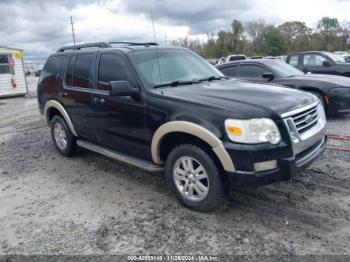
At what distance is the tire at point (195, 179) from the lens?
11.1 ft

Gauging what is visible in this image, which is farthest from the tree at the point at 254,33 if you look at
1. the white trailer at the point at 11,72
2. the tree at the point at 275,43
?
the white trailer at the point at 11,72

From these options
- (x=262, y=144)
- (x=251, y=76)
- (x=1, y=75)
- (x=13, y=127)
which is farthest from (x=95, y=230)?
(x=1, y=75)

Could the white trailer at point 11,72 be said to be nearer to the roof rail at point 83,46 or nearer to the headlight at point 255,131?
the roof rail at point 83,46

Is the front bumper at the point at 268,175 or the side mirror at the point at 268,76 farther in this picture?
the side mirror at the point at 268,76

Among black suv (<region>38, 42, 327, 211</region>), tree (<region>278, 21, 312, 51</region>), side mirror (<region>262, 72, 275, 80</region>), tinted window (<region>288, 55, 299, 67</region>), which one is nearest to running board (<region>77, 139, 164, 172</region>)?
black suv (<region>38, 42, 327, 211</region>)

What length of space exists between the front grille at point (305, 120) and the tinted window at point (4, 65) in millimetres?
17564

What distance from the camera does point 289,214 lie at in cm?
351

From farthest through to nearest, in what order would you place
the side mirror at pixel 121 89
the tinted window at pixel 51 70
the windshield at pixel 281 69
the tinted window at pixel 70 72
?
1. the windshield at pixel 281 69
2. the tinted window at pixel 51 70
3. the tinted window at pixel 70 72
4. the side mirror at pixel 121 89

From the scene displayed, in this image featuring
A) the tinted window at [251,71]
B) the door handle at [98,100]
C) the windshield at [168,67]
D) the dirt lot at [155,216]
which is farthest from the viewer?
the tinted window at [251,71]

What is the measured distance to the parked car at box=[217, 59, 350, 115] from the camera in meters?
7.25

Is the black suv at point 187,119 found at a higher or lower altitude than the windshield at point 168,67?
lower

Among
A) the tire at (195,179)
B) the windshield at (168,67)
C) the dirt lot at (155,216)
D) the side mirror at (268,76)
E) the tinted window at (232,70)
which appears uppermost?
the windshield at (168,67)

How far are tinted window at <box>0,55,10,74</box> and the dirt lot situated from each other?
46.3ft

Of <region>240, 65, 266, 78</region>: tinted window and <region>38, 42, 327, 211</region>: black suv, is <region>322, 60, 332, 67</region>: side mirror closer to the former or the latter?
<region>240, 65, 266, 78</region>: tinted window
